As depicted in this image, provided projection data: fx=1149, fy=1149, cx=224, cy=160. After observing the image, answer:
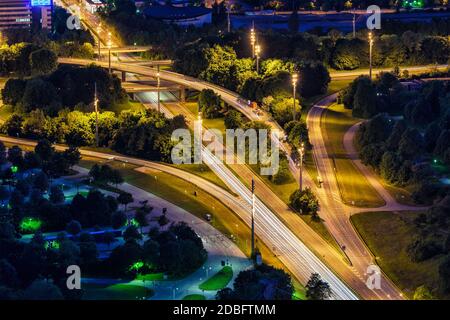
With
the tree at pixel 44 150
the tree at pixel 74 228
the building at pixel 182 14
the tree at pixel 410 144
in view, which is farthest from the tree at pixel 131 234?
the building at pixel 182 14

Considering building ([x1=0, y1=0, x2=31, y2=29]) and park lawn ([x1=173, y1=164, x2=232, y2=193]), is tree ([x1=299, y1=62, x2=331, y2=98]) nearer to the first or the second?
park lawn ([x1=173, y1=164, x2=232, y2=193])

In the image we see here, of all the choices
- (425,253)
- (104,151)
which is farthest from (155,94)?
(425,253)

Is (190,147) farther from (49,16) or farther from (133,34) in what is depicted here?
(49,16)

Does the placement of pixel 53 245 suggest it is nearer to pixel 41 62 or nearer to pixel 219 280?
pixel 219 280

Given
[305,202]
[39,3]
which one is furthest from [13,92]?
[39,3]

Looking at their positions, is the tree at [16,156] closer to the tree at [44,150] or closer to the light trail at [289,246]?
the tree at [44,150]

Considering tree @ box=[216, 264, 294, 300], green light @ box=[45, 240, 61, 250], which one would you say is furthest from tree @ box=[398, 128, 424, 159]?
green light @ box=[45, 240, 61, 250]
